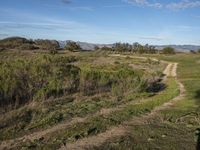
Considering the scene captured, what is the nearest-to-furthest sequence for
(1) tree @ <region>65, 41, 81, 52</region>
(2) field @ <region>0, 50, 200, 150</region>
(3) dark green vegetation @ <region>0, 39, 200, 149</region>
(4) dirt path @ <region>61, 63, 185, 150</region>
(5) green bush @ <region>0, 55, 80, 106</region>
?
1. (4) dirt path @ <region>61, 63, 185, 150</region>
2. (2) field @ <region>0, 50, 200, 150</region>
3. (3) dark green vegetation @ <region>0, 39, 200, 149</region>
4. (5) green bush @ <region>0, 55, 80, 106</region>
5. (1) tree @ <region>65, 41, 81, 52</region>

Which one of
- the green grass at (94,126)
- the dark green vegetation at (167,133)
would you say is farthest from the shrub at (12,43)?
the dark green vegetation at (167,133)

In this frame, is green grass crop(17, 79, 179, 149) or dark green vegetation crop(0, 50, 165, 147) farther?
dark green vegetation crop(0, 50, 165, 147)

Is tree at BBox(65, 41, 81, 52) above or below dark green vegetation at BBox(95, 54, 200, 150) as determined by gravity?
below

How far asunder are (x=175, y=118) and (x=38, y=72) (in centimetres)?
1061

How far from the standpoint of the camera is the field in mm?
13062

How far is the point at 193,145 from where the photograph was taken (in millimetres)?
12844

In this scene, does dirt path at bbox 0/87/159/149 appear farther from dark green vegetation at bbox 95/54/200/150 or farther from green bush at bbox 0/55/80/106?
green bush at bbox 0/55/80/106

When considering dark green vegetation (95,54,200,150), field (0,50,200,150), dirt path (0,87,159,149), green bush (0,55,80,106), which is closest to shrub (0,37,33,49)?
green bush (0,55,80,106)

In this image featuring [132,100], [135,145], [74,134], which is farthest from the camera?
[132,100]

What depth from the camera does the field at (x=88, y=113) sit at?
13.1 m

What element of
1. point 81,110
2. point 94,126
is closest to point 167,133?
point 94,126

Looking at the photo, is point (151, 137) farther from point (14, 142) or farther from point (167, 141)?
point (14, 142)

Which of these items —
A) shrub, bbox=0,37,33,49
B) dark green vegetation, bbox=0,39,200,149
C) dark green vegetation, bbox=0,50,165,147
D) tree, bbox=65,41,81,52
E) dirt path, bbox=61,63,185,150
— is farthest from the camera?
tree, bbox=65,41,81,52

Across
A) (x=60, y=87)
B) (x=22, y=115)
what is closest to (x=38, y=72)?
(x=60, y=87)
